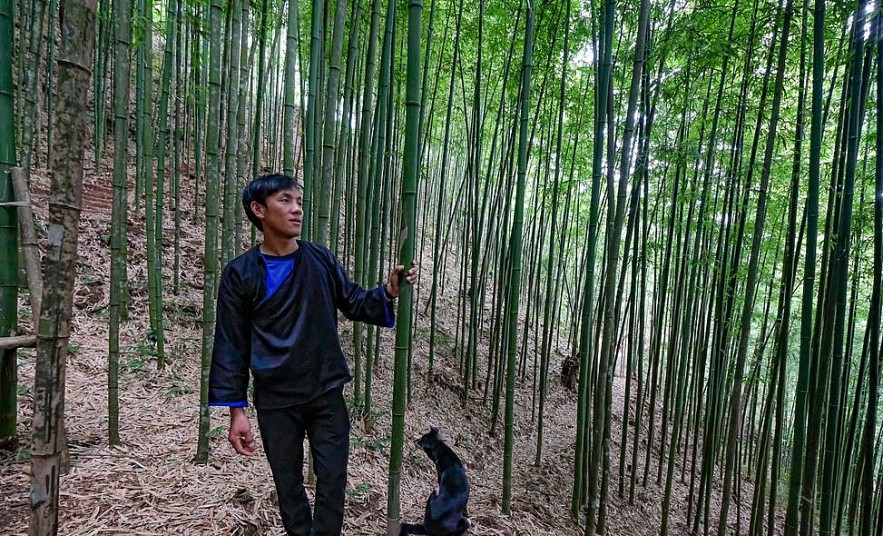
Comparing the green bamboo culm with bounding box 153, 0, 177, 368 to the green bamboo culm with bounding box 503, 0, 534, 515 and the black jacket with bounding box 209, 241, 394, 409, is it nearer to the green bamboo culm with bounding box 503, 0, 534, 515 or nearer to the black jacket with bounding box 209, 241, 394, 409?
the black jacket with bounding box 209, 241, 394, 409

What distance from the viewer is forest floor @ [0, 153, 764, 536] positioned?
1.93m

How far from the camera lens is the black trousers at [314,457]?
1.47m

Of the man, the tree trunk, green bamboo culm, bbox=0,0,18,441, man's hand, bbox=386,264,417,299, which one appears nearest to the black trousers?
the man

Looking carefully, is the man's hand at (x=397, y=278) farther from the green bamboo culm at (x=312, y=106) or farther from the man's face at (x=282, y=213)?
the green bamboo culm at (x=312, y=106)

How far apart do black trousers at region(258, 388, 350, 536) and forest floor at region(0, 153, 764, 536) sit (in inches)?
21.1

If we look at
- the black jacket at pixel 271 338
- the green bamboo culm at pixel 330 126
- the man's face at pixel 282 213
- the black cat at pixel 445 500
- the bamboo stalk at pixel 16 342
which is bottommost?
the black cat at pixel 445 500

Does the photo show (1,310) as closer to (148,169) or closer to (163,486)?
(163,486)

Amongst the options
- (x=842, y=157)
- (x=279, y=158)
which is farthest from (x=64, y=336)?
(x=279, y=158)

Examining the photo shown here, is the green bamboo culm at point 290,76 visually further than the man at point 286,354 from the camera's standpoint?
Yes

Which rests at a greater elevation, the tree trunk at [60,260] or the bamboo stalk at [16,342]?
the tree trunk at [60,260]

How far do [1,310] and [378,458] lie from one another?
2.10 meters

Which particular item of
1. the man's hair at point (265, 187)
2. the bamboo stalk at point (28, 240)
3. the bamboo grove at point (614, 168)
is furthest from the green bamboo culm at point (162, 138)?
the man's hair at point (265, 187)

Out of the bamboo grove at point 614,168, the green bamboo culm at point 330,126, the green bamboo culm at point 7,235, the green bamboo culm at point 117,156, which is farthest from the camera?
the green bamboo culm at point 117,156

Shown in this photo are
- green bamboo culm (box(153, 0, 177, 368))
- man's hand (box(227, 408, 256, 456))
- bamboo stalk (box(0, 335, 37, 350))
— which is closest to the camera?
man's hand (box(227, 408, 256, 456))
